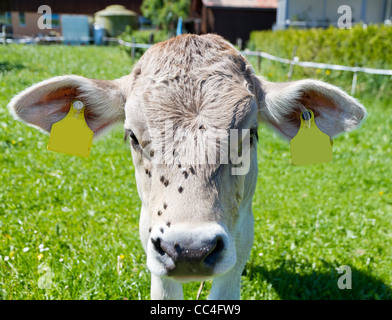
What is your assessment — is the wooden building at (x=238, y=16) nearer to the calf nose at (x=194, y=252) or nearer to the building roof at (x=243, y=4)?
the building roof at (x=243, y=4)

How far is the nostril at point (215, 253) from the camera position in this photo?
184cm

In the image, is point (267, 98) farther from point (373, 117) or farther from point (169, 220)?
point (373, 117)

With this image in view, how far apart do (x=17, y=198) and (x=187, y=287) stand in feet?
7.96

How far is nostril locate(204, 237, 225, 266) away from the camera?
184 cm

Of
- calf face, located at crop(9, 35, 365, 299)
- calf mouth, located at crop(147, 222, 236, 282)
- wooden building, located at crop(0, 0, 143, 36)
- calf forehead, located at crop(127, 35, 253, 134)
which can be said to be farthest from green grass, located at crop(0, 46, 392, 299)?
wooden building, located at crop(0, 0, 143, 36)

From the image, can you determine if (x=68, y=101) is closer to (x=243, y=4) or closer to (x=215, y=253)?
(x=215, y=253)

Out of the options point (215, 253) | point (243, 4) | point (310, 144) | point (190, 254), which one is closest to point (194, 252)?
point (190, 254)

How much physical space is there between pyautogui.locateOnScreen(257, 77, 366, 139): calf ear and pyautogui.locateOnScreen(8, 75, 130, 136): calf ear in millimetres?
1051

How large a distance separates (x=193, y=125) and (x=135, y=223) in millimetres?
2597

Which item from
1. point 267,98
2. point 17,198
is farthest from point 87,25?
point 267,98

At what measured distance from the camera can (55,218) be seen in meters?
4.28

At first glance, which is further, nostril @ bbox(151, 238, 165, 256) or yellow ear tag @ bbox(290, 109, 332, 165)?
yellow ear tag @ bbox(290, 109, 332, 165)

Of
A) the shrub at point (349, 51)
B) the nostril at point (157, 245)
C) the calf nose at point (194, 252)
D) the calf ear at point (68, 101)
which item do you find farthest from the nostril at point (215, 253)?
the shrub at point (349, 51)

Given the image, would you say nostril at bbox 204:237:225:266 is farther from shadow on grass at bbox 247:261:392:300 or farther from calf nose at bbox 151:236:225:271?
shadow on grass at bbox 247:261:392:300
